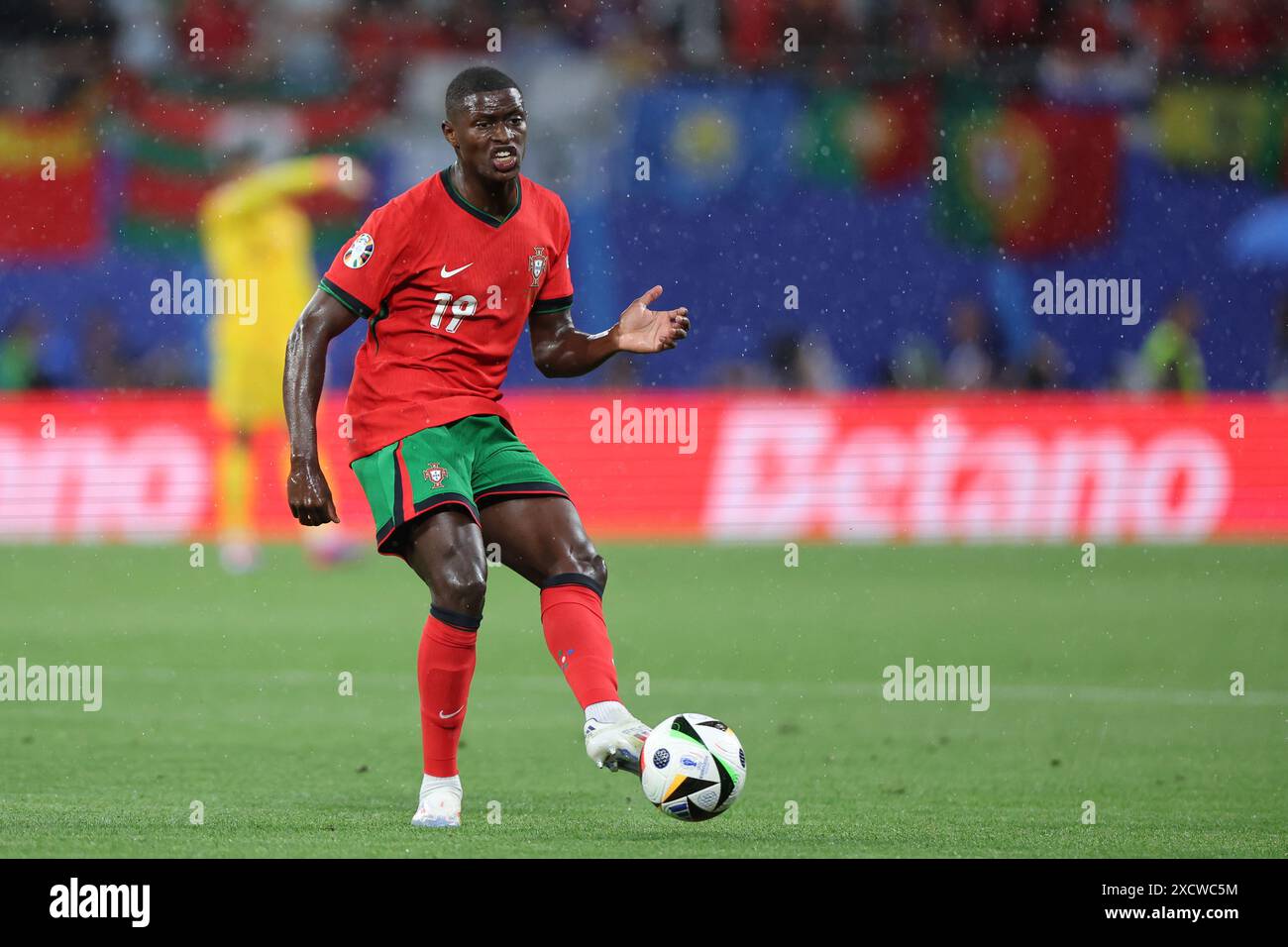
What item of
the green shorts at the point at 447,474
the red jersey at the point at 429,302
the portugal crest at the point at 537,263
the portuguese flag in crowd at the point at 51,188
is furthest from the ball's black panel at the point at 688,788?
the portuguese flag in crowd at the point at 51,188

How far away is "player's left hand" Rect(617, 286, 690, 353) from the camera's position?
19.3ft

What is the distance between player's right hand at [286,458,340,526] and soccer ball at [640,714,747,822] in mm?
1106

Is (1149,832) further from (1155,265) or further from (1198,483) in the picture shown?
(1155,265)

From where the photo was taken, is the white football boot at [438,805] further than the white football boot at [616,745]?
Yes

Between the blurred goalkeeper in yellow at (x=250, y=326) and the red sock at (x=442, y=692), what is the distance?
8898 mm

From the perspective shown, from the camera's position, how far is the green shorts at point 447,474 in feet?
18.4

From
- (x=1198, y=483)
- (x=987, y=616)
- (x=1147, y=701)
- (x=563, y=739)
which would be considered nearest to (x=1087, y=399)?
(x=1198, y=483)

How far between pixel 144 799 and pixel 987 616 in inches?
259

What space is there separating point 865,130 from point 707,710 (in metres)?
13.1

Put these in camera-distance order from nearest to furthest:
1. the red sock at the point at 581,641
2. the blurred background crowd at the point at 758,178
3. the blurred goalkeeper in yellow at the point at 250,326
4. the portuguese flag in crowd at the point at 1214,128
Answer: the red sock at the point at 581,641
the blurred goalkeeper in yellow at the point at 250,326
the blurred background crowd at the point at 758,178
the portuguese flag in crowd at the point at 1214,128

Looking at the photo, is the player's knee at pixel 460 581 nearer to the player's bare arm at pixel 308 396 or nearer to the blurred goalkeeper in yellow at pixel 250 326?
the player's bare arm at pixel 308 396

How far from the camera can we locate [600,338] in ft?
20.0

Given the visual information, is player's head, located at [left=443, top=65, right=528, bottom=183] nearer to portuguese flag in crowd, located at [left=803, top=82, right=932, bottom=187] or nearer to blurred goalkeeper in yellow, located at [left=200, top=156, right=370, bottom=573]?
blurred goalkeeper in yellow, located at [left=200, top=156, right=370, bottom=573]

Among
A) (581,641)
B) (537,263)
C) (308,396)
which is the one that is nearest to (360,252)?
(308,396)
